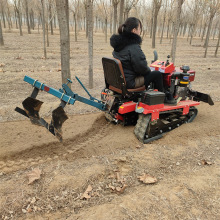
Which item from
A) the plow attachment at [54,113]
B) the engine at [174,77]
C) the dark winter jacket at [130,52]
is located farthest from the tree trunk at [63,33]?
the plow attachment at [54,113]

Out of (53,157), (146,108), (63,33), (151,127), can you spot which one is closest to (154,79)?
(146,108)

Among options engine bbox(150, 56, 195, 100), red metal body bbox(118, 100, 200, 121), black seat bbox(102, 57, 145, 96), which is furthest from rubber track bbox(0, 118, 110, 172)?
engine bbox(150, 56, 195, 100)

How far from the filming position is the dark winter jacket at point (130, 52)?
12.1 feet

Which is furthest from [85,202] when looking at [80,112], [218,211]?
[80,112]

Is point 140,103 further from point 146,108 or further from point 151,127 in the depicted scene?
point 151,127

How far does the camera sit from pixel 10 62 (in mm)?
10258

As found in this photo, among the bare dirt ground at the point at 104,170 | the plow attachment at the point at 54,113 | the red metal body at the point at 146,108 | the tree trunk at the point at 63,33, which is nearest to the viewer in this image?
the bare dirt ground at the point at 104,170

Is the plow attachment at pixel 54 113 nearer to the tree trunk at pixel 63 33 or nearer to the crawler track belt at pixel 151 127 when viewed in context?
the crawler track belt at pixel 151 127

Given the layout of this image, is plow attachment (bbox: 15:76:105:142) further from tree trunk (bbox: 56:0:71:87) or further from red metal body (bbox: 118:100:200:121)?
tree trunk (bbox: 56:0:71:87)

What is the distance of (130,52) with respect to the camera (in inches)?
146

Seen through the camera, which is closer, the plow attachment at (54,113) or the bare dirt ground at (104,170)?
the bare dirt ground at (104,170)

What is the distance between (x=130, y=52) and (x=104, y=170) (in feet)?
6.59

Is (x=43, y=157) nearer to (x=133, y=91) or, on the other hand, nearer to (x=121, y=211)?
(x=121, y=211)

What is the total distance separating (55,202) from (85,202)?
364 mm
